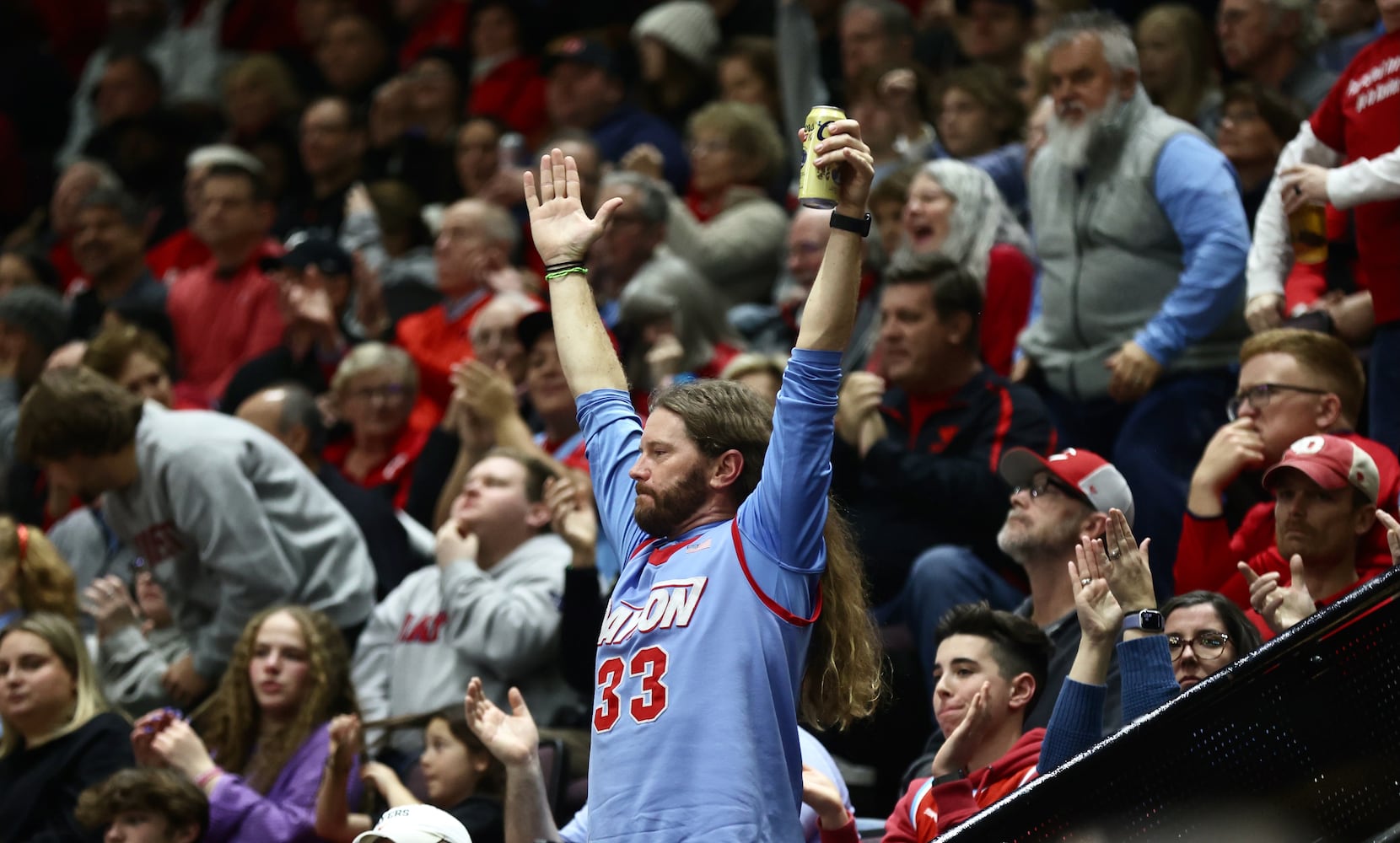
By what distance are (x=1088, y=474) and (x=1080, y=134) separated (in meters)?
1.74

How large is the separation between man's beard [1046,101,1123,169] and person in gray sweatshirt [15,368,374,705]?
2830mm

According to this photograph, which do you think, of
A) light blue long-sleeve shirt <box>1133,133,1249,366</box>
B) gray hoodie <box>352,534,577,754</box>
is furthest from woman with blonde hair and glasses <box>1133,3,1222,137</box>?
gray hoodie <box>352,534,577,754</box>

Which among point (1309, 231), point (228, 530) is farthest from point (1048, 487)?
point (228, 530)

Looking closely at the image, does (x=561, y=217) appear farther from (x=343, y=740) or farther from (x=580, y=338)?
(x=343, y=740)

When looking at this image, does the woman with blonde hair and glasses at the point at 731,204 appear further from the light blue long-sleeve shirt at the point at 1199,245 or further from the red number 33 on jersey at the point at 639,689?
the red number 33 on jersey at the point at 639,689

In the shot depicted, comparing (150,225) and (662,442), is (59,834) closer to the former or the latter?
(662,442)

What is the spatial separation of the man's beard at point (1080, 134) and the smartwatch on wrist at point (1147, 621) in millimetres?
2822

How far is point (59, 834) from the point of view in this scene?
18.9 feet

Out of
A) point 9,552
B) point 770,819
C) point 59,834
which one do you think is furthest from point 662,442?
point 9,552

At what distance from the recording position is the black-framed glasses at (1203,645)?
4367 mm

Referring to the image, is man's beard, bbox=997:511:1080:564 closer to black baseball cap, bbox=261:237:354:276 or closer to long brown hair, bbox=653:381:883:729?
long brown hair, bbox=653:381:883:729

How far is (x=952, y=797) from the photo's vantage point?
4.26 metres

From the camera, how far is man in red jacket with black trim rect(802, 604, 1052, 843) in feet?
14.0

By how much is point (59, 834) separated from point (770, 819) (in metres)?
3.03
